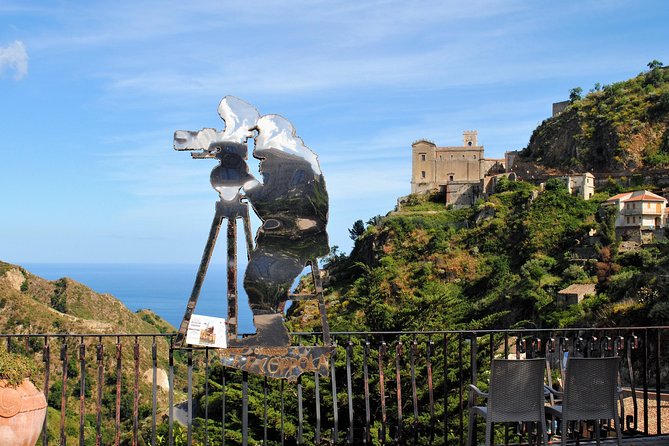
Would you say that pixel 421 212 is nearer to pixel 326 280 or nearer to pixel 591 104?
pixel 326 280

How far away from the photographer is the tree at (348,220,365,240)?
232 ft

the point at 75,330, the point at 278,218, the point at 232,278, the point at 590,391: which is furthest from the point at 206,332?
the point at 75,330

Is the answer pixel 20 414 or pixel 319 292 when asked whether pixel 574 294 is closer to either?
pixel 319 292

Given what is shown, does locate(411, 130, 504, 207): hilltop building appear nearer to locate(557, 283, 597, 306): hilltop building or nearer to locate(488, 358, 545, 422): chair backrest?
locate(557, 283, 597, 306): hilltop building

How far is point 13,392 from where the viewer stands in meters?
5.04

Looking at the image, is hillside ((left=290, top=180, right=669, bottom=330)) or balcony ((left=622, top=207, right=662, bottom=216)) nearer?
hillside ((left=290, top=180, right=669, bottom=330))

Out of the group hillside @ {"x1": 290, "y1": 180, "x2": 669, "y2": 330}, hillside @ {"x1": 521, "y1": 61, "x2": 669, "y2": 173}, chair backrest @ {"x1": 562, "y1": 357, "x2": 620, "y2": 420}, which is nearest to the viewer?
chair backrest @ {"x1": 562, "y1": 357, "x2": 620, "y2": 420}

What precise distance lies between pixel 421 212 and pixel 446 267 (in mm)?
12164

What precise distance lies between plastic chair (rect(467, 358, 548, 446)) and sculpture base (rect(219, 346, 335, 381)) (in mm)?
1261

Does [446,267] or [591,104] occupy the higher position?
[591,104]

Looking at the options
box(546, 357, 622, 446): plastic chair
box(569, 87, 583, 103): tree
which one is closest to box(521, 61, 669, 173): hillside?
box(569, 87, 583, 103): tree

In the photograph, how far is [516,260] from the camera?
5528 centimetres

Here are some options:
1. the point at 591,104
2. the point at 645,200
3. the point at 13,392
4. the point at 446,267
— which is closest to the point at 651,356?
the point at 13,392

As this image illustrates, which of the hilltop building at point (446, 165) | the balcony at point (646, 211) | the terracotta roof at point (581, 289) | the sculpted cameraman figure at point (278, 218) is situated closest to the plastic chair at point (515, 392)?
the sculpted cameraman figure at point (278, 218)
